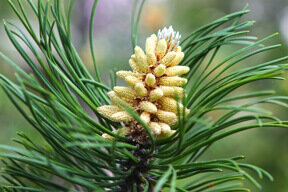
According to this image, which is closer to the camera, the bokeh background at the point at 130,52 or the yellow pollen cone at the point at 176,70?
the yellow pollen cone at the point at 176,70

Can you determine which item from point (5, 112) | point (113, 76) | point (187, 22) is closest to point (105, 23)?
point (187, 22)

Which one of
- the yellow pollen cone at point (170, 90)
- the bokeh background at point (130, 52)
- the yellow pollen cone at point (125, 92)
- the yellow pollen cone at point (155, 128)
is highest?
the bokeh background at point (130, 52)

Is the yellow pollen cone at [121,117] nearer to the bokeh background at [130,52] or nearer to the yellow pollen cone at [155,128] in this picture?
the yellow pollen cone at [155,128]

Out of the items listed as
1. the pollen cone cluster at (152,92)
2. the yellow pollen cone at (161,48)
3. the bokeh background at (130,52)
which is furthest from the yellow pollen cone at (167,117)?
the bokeh background at (130,52)

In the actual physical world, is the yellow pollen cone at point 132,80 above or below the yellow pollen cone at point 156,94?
above

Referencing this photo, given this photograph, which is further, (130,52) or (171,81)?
(130,52)

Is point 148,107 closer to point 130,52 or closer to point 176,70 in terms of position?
point 176,70

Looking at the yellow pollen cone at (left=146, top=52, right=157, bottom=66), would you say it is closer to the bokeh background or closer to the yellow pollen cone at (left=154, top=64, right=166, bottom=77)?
the yellow pollen cone at (left=154, top=64, right=166, bottom=77)

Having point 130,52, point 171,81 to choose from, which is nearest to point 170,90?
point 171,81
